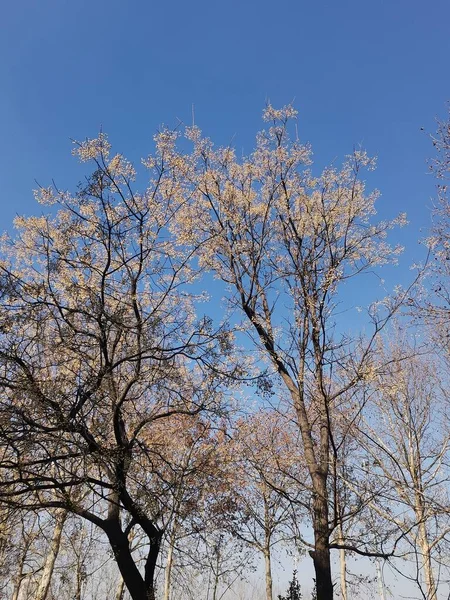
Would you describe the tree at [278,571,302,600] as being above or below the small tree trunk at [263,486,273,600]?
below

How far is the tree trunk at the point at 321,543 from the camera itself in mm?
6473

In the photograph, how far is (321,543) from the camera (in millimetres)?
6781

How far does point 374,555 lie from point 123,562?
3789 mm

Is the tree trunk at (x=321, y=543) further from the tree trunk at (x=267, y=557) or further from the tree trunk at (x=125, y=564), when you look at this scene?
the tree trunk at (x=267, y=557)

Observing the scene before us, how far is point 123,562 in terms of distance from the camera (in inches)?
275

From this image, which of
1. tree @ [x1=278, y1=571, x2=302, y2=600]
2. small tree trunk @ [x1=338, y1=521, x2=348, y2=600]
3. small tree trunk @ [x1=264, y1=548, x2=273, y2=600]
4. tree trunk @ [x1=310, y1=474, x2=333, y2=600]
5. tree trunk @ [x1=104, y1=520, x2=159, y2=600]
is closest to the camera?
tree trunk @ [x1=310, y1=474, x2=333, y2=600]

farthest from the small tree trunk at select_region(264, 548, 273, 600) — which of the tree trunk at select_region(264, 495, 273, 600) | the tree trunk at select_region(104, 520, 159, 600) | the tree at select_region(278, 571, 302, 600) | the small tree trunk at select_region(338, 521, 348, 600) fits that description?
the tree trunk at select_region(104, 520, 159, 600)

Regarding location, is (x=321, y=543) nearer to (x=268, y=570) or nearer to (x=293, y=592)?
(x=293, y=592)

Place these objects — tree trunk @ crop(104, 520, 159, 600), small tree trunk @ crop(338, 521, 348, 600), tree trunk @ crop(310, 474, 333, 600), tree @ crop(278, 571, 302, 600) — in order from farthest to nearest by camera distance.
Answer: small tree trunk @ crop(338, 521, 348, 600) < tree @ crop(278, 571, 302, 600) < tree trunk @ crop(104, 520, 159, 600) < tree trunk @ crop(310, 474, 333, 600)

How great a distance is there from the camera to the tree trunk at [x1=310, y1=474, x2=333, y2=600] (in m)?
6.47

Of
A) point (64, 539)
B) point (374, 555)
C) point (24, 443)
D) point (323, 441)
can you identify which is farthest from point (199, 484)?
point (64, 539)

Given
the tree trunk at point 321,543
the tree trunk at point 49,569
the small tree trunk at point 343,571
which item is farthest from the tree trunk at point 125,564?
the small tree trunk at point 343,571

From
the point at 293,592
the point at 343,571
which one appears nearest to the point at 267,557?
the point at 343,571

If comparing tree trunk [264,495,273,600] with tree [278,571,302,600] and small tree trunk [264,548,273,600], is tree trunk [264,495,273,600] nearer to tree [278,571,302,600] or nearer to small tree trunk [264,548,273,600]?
small tree trunk [264,548,273,600]
